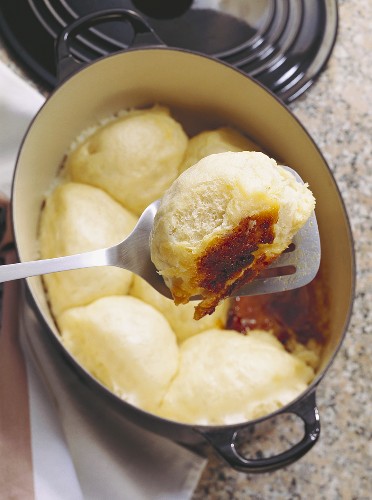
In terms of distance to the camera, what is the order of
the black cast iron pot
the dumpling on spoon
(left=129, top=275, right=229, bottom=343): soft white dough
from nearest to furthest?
1. the dumpling on spoon
2. the black cast iron pot
3. (left=129, top=275, right=229, bottom=343): soft white dough

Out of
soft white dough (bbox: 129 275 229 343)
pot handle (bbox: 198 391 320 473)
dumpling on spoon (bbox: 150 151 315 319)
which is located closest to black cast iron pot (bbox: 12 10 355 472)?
pot handle (bbox: 198 391 320 473)

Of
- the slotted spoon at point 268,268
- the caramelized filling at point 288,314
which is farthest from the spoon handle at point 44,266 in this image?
the caramelized filling at point 288,314

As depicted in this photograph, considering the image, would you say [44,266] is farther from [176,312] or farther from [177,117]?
[177,117]

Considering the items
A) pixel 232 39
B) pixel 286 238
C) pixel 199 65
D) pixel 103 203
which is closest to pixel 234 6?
pixel 232 39

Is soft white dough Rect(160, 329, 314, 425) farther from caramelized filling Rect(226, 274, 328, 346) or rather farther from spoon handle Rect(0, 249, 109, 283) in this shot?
spoon handle Rect(0, 249, 109, 283)

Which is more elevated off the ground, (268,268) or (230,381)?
(268,268)

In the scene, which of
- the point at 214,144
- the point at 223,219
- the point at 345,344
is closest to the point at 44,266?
the point at 223,219

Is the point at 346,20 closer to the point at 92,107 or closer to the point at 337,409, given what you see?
the point at 92,107
